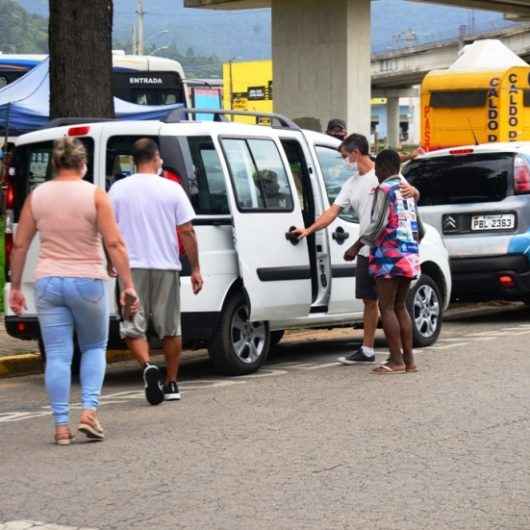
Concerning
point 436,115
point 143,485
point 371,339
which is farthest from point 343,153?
point 436,115

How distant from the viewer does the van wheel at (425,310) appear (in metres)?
12.8

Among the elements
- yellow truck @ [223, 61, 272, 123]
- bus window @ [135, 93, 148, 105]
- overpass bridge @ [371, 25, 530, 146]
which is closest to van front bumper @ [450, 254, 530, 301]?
bus window @ [135, 93, 148, 105]

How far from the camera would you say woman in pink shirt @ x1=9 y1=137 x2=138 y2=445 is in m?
8.33

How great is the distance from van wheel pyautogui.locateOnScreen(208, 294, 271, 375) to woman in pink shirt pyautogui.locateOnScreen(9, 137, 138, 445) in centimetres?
252

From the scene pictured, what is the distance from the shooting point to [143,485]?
7.12m

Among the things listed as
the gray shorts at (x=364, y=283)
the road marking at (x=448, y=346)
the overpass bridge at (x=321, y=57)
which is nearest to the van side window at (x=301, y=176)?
the gray shorts at (x=364, y=283)

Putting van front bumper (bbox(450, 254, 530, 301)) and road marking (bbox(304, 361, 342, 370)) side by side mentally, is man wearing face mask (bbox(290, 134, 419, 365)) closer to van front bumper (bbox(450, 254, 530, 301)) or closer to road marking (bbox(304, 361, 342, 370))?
road marking (bbox(304, 361, 342, 370))

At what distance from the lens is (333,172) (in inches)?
487

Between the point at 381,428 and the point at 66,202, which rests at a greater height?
the point at 66,202

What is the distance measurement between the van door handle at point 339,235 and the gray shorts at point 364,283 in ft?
1.75

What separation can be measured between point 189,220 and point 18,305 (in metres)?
1.73

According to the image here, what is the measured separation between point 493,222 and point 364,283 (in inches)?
154

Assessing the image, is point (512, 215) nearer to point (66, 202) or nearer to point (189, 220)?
point (189, 220)

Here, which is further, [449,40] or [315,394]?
[449,40]
